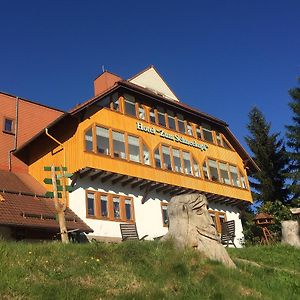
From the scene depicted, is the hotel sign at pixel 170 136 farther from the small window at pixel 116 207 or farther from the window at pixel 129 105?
the small window at pixel 116 207

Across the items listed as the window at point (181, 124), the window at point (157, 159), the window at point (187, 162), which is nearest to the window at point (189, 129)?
the window at point (181, 124)

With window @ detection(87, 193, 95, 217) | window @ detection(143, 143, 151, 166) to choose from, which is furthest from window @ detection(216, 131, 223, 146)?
window @ detection(87, 193, 95, 217)

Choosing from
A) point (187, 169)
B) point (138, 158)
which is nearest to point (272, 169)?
point (187, 169)

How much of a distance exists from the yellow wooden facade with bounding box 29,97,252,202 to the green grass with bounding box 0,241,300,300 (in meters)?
12.4

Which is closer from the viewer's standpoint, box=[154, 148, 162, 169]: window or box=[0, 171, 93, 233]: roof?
box=[0, 171, 93, 233]: roof

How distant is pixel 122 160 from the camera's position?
27438 millimetres

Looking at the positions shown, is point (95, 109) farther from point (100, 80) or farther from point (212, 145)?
point (212, 145)

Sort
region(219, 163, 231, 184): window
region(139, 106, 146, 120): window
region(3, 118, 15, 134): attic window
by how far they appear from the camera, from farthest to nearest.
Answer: region(219, 163, 231, 184): window
region(139, 106, 146, 120): window
region(3, 118, 15, 134): attic window

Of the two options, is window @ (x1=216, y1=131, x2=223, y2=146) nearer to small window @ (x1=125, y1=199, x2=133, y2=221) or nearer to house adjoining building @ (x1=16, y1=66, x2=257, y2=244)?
house adjoining building @ (x1=16, y1=66, x2=257, y2=244)

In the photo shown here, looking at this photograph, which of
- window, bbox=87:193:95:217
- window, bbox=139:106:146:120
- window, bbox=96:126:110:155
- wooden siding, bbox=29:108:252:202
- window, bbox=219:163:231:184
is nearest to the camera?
window, bbox=87:193:95:217

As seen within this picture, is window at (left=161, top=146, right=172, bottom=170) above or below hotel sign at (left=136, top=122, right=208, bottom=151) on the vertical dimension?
below

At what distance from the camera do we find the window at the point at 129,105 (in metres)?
30.1

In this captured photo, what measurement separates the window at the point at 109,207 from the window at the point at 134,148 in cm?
234

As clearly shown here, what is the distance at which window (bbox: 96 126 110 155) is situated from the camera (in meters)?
26.9
